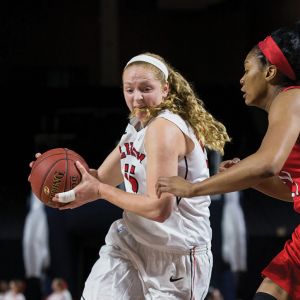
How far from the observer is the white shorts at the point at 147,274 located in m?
3.64

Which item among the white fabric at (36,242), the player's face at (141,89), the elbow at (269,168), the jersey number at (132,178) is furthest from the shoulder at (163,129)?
the white fabric at (36,242)

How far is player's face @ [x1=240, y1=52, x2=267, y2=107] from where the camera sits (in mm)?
3291

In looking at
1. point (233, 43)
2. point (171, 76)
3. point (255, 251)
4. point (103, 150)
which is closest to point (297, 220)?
point (255, 251)

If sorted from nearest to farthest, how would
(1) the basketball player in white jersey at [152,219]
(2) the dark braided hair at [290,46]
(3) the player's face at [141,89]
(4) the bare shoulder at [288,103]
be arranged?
(4) the bare shoulder at [288,103], (2) the dark braided hair at [290,46], (1) the basketball player in white jersey at [152,219], (3) the player's face at [141,89]

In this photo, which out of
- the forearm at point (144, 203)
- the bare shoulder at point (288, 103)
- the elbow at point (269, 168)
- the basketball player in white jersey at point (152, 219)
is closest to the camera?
the elbow at point (269, 168)

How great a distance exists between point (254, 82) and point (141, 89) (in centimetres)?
66

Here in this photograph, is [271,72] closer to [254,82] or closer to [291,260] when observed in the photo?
[254,82]

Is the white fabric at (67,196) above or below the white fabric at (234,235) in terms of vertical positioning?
above

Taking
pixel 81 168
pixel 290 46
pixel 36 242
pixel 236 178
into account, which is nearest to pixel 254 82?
pixel 290 46

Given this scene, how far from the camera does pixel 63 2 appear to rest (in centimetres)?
1459

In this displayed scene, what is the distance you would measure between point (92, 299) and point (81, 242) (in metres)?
8.30

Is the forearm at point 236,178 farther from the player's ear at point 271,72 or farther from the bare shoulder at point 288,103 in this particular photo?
the player's ear at point 271,72

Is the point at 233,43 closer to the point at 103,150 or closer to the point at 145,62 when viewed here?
the point at 103,150

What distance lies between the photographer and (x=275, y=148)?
2906mm
